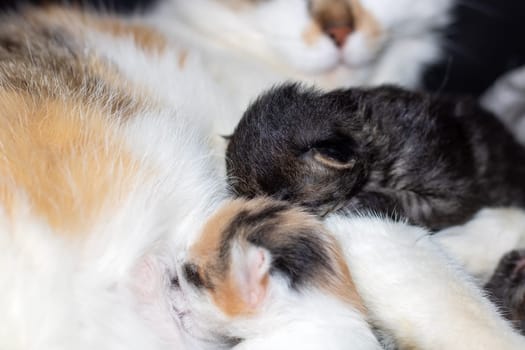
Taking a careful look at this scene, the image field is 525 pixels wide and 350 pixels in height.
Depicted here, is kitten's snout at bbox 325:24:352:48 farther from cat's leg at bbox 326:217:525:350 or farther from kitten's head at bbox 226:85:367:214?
cat's leg at bbox 326:217:525:350

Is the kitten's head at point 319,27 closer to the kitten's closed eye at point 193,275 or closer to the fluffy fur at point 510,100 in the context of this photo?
the fluffy fur at point 510,100

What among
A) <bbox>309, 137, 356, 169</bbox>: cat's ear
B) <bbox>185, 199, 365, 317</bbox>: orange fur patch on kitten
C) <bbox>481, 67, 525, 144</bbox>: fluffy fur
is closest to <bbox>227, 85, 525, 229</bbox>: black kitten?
<bbox>309, 137, 356, 169</bbox>: cat's ear

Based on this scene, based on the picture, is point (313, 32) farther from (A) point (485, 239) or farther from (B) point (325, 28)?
(A) point (485, 239)

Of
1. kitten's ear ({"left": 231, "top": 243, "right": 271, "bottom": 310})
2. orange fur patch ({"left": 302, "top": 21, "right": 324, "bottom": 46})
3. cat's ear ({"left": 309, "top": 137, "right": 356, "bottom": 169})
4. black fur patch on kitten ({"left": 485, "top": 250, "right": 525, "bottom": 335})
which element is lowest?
black fur patch on kitten ({"left": 485, "top": 250, "right": 525, "bottom": 335})

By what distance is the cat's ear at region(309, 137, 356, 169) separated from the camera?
2.76ft

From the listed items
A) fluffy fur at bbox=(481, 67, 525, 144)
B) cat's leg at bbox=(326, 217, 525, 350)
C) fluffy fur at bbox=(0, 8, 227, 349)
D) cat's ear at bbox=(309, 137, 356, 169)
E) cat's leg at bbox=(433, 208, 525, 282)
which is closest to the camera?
fluffy fur at bbox=(0, 8, 227, 349)

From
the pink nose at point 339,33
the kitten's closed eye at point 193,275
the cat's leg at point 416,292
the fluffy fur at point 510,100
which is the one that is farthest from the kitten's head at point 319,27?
the kitten's closed eye at point 193,275

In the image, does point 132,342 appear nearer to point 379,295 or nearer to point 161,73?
point 379,295

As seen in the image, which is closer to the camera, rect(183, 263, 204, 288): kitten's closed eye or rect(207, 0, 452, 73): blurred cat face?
rect(183, 263, 204, 288): kitten's closed eye

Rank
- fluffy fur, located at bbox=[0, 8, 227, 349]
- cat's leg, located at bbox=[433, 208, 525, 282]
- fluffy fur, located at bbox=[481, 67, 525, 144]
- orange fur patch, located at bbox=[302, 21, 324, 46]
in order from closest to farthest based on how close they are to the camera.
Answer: fluffy fur, located at bbox=[0, 8, 227, 349]
cat's leg, located at bbox=[433, 208, 525, 282]
orange fur patch, located at bbox=[302, 21, 324, 46]
fluffy fur, located at bbox=[481, 67, 525, 144]

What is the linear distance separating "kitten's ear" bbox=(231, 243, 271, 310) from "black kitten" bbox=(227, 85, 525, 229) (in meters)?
0.19

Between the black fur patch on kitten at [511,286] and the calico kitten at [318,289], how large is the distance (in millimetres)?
125

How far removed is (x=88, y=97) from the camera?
84 centimetres

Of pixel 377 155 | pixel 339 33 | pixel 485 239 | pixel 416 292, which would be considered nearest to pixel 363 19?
pixel 339 33
